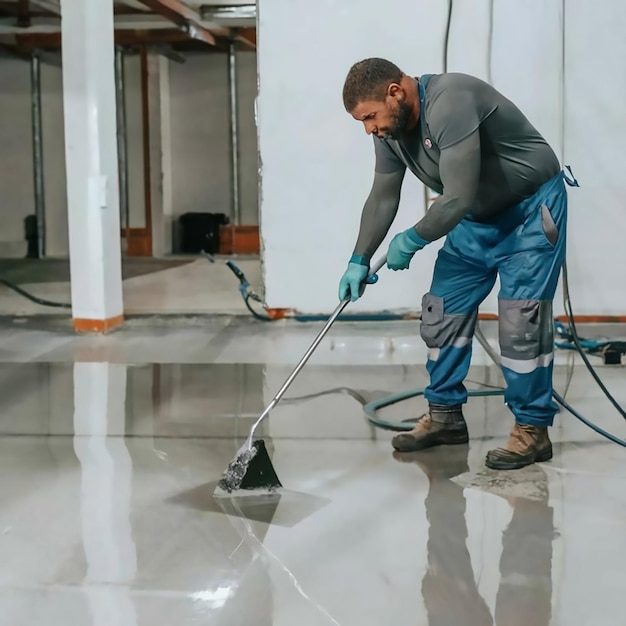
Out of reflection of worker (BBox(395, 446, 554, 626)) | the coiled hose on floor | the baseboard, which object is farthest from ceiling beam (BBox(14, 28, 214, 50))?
reflection of worker (BBox(395, 446, 554, 626))

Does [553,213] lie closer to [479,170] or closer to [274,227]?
[479,170]

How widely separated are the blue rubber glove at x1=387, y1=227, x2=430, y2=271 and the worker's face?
27 cm

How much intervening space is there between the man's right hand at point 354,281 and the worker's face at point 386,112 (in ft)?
1.43

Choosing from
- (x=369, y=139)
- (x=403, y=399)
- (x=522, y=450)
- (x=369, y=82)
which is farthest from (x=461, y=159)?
(x=369, y=139)

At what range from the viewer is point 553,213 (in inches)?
88.1

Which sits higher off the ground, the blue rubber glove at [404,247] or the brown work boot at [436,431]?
the blue rubber glove at [404,247]

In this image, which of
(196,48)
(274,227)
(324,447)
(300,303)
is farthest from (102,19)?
(196,48)

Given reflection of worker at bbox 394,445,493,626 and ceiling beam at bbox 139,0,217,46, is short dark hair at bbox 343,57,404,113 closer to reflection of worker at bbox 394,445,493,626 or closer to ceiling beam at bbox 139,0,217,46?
reflection of worker at bbox 394,445,493,626

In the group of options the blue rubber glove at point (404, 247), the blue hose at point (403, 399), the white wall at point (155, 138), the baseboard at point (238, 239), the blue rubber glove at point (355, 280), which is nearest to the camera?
the blue rubber glove at point (404, 247)

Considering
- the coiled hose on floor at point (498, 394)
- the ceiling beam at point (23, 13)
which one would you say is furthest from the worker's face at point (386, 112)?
the ceiling beam at point (23, 13)

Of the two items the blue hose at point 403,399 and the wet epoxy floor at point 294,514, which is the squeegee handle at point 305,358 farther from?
the blue hose at point 403,399

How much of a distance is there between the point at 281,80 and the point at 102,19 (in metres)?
0.99

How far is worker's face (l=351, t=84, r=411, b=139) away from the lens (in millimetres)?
Answer: 2049

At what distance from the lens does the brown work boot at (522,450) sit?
2.27 m
